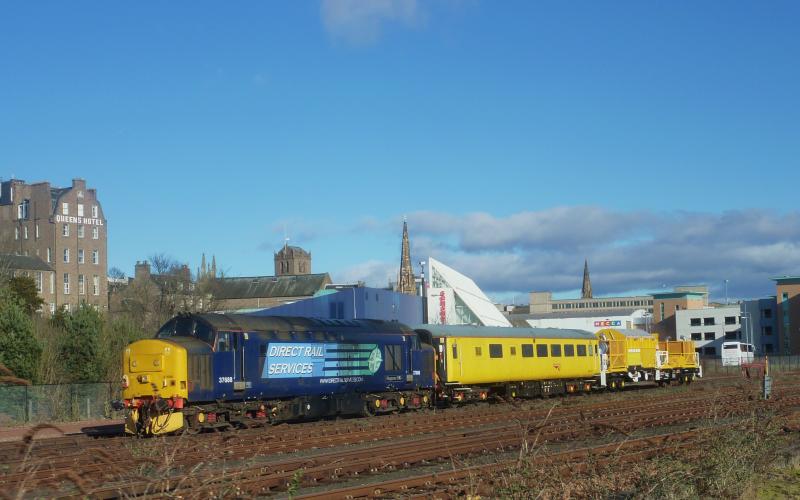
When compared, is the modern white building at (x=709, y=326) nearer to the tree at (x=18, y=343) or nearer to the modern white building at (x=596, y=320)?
the modern white building at (x=596, y=320)

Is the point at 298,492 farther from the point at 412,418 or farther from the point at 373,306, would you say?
the point at 373,306

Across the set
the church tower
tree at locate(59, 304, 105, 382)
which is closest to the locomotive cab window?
tree at locate(59, 304, 105, 382)

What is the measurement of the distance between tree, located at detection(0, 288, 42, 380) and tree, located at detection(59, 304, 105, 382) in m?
2.03

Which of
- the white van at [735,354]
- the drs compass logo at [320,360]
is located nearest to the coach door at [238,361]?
the drs compass logo at [320,360]

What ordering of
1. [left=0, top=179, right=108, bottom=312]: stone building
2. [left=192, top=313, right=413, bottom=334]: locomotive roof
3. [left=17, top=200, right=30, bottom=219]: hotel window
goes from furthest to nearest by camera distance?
[left=17, top=200, right=30, bottom=219]: hotel window < [left=0, top=179, right=108, bottom=312]: stone building < [left=192, top=313, right=413, bottom=334]: locomotive roof

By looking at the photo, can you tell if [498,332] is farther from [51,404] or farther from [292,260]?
[292,260]

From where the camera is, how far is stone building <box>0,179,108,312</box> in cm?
10381

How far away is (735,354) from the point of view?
83750 mm

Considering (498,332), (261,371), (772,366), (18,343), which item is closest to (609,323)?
(772,366)

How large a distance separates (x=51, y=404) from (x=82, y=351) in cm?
599

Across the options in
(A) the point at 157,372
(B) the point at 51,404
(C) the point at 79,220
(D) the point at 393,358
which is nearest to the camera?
(A) the point at 157,372

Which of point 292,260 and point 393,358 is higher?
point 292,260

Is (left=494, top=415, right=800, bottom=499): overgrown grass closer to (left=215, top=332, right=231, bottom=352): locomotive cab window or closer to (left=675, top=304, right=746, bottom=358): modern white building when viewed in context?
(left=215, top=332, right=231, bottom=352): locomotive cab window

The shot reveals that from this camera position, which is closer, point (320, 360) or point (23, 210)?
point (320, 360)
